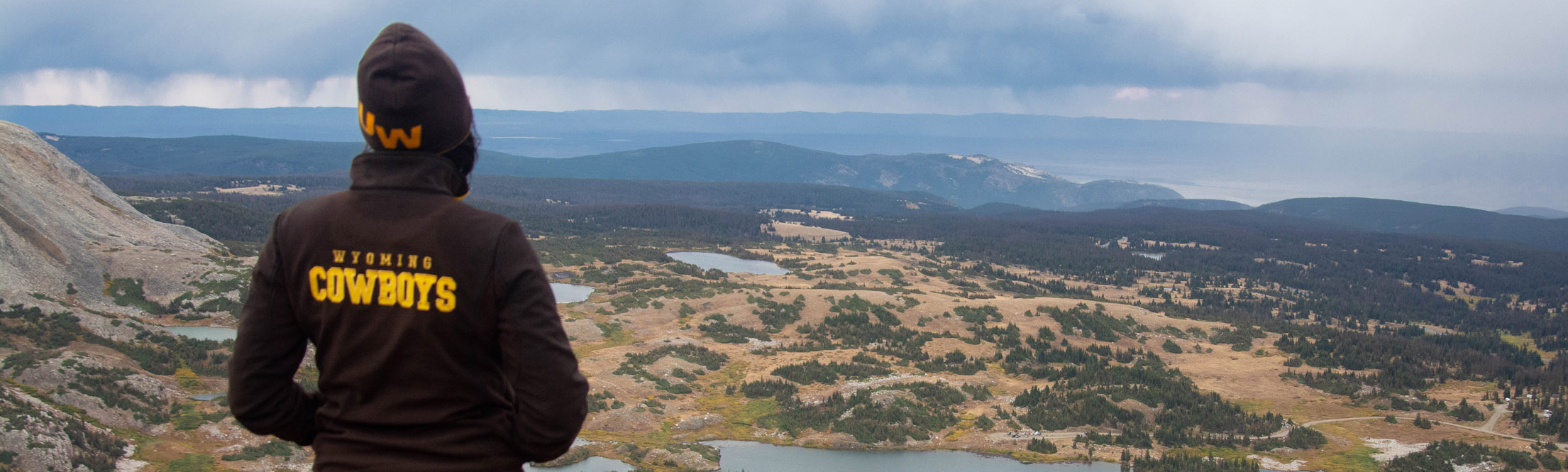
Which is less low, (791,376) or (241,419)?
(241,419)

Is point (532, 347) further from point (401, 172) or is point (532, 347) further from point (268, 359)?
point (268, 359)

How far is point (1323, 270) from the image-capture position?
3775 inches

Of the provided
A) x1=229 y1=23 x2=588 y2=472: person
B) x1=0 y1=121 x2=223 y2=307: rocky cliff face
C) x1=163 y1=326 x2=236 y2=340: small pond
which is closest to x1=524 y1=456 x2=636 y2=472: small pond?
x1=163 y1=326 x2=236 y2=340: small pond

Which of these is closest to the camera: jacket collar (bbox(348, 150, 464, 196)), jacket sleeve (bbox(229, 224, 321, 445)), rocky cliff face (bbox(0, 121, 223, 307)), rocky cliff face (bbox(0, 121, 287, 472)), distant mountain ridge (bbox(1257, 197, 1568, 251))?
jacket collar (bbox(348, 150, 464, 196))

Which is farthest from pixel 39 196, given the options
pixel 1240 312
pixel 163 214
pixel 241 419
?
pixel 1240 312

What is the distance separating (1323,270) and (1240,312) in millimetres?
39909

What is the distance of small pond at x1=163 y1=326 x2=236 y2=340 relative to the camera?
107 ft

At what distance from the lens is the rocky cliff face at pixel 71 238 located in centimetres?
3188

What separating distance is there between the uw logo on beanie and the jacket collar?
2.5 inches

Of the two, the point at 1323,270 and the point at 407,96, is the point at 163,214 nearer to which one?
the point at 407,96

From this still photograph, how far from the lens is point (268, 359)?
10.6ft

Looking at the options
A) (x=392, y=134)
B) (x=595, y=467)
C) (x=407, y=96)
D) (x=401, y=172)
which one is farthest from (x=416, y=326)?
(x=595, y=467)

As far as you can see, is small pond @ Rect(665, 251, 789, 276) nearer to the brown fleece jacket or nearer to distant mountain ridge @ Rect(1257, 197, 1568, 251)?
the brown fleece jacket

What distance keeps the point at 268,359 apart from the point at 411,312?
73 centimetres
